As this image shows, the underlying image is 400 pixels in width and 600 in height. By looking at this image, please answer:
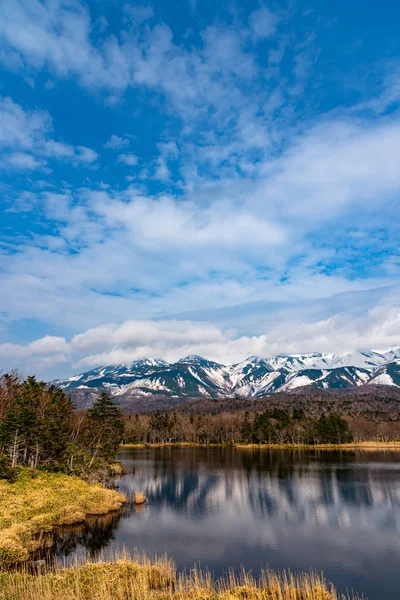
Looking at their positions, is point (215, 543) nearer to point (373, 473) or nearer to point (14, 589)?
point (14, 589)

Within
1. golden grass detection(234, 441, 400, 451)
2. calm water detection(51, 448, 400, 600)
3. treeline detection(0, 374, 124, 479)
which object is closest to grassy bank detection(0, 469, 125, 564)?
calm water detection(51, 448, 400, 600)

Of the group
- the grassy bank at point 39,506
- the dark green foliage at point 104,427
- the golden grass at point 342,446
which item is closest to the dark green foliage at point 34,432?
the grassy bank at point 39,506

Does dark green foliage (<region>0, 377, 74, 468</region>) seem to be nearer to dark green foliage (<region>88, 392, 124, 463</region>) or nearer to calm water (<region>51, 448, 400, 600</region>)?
dark green foliage (<region>88, 392, 124, 463</region>)

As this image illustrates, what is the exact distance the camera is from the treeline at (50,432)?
58.6 metres

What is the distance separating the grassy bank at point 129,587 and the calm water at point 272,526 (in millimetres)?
5497

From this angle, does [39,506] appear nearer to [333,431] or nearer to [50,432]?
[50,432]

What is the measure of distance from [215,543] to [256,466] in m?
67.1

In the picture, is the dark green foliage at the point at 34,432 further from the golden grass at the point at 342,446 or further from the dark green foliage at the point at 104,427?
the golden grass at the point at 342,446

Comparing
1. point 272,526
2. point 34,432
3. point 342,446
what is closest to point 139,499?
point 34,432

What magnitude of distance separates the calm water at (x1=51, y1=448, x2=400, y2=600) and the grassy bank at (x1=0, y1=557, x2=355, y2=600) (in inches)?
216

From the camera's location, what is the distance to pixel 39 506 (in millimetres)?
47656

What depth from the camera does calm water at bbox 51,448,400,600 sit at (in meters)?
34.4

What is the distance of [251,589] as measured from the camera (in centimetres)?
2561

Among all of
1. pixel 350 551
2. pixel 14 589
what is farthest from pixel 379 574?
pixel 14 589
